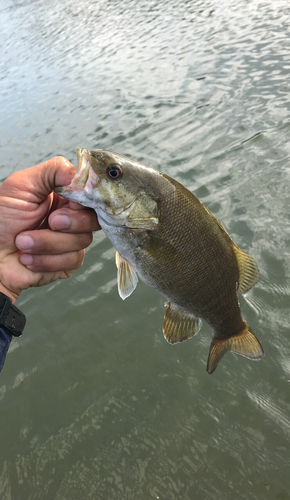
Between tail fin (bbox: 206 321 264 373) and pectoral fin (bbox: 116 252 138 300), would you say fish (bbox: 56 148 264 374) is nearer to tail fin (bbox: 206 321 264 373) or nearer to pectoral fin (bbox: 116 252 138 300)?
pectoral fin (bbox: 116 252 138 300)

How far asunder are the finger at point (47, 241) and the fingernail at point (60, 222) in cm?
7

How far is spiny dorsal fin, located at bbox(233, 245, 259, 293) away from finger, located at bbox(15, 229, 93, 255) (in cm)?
103

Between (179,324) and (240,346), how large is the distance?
0.44 metres

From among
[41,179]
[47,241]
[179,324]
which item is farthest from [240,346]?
[41,179]

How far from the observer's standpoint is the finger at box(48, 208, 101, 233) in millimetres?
2277

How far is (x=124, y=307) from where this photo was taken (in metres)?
4.69

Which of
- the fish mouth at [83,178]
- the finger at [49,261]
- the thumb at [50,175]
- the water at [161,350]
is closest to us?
the fish mouth at [83,178]

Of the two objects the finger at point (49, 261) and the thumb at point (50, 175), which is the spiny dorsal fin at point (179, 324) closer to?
the finger at point (49, 261)

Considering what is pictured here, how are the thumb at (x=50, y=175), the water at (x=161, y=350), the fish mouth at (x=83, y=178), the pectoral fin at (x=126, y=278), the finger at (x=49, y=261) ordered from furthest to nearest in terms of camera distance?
the water at (x=161, y=350) → the finger at (x=49, y=261) → the pectoral fin at (x=126, y=278) → the thumb at (x=50, y=175) → the fish mouth at (x=83, y=178)

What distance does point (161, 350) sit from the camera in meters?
4.12

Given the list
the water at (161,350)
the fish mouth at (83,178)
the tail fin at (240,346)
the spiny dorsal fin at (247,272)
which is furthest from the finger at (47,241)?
the water at (161,350)

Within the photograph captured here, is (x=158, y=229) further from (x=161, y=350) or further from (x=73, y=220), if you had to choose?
(x=161, y=350)

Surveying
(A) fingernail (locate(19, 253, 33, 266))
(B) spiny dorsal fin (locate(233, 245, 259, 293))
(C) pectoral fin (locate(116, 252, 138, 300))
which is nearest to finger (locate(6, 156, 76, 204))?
(A) fingernail (locate(19, 253, 33, 266))

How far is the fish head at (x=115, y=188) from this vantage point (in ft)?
7.03
